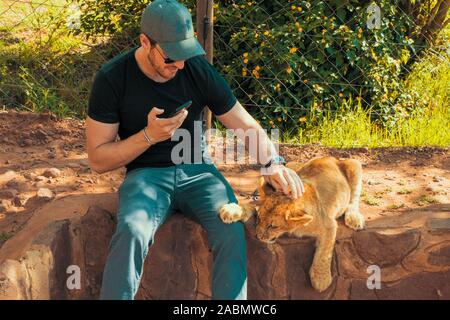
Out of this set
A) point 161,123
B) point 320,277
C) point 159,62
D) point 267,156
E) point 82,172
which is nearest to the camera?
point 161,123

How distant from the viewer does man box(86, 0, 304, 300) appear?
3.70m

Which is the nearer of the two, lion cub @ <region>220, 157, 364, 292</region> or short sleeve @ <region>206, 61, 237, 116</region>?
lion cub @ <region>220, 157, 364, 292</region>

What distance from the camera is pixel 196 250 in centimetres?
430

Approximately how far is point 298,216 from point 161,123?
92 cm

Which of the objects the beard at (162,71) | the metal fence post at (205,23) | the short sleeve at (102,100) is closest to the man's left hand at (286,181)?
the beard at (162,71)

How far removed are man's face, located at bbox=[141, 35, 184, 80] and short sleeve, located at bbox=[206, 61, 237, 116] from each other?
0.25 m

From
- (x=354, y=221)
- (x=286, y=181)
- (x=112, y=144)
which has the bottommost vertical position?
(x=354, y=221)

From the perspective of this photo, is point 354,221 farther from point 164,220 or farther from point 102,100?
point 102,100

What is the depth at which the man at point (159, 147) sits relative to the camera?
3.70 meters

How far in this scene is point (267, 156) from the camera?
13.5 feet

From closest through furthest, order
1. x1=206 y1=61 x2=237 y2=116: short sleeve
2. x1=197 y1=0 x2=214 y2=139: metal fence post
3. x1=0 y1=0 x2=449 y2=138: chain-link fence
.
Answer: x1=206 y1=61 x2=237 y2=116: short sleeve → x1=197 y1=0 x2=214 y2=139: metal fence post → x1=0 y1=0 x2=449 y2=138: chain-link fence

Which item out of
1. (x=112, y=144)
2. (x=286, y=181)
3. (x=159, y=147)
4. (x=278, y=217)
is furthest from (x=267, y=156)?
(x=112, y=144)

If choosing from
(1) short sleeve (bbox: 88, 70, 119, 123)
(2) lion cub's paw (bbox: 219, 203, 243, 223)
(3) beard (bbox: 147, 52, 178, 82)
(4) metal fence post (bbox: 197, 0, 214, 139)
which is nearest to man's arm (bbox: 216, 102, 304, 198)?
(2) lion cub's paw (bbox: 219, 203, 243, 223)

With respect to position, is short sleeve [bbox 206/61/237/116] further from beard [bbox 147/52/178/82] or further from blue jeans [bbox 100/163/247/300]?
blue jeans [bbox 100/163/247/300]
